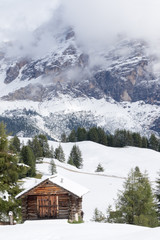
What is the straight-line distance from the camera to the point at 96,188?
213ft

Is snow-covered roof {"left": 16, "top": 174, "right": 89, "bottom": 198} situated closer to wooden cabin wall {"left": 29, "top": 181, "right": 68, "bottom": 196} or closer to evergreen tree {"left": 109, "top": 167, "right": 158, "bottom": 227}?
wooden cabin wall {"left": 29, "top": 181, "right": 68, "bottom": 196}

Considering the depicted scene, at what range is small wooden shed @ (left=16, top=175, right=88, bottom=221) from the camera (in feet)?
102

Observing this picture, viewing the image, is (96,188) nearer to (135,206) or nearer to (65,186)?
(135,206)

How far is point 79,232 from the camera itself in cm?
1891

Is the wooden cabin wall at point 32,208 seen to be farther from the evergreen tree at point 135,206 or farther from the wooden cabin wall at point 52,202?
the evergreen tree at point 135,206

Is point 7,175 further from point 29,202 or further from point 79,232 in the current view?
point 79,232

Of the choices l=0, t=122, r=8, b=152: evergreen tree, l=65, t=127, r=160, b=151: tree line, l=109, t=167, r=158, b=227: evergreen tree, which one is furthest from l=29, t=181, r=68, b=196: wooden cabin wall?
l=65, t=127, r=160, b=151: tree line

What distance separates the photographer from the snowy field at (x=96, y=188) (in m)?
18.1

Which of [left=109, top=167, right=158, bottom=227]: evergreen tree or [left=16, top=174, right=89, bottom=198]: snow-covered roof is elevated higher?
[left=16, top=174, right=89, bottom=198]: snow-covered roof

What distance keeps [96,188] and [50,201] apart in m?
34.7

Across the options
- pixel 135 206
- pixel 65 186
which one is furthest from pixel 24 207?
pixel 135 206

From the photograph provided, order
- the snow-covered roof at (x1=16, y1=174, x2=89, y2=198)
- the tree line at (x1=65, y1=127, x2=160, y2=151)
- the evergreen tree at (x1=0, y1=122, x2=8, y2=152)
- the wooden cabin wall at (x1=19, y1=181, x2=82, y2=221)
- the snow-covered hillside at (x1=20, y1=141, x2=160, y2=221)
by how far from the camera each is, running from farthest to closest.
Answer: the tree line at (x1=65, y1=127, x2=160, y2=151)
the snow-covered hillside at (x1=20, y1=141, x2=160, y2=221)
the wooden cabin wall at (x1=19, y1=181, x2=82, y2=221)
the snow-covered roof at (x1=16, y1=174, x2=89, y2=198)
the evergreen tree at (x1=0, y1=122, x2=8, y2=152)

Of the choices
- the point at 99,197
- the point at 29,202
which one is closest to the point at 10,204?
the point at 29,202

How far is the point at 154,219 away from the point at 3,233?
16027 millimetres
